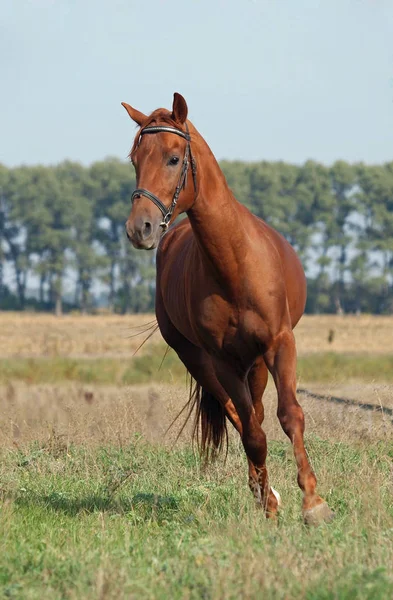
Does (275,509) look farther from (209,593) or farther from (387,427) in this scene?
(387,427)

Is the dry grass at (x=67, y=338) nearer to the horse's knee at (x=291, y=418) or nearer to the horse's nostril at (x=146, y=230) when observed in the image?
the horse's knee at (x=291, y=418)

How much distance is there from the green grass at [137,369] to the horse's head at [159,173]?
17.5 m

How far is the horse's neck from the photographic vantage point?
6320 mm

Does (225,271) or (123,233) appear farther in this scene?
(123,233)

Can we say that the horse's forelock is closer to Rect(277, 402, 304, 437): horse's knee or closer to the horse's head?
the horse's head

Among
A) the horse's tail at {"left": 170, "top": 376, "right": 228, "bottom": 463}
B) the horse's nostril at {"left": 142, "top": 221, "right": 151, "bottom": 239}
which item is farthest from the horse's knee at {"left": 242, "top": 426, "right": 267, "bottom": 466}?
the horse's nostril at {"left": 142, "top": 221, "right": 151, "bottom": 239}

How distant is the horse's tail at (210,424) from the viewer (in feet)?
27.6

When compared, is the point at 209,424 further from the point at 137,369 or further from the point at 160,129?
the point at 137,369

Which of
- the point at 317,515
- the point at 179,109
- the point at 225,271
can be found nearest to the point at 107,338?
the point at 225,271

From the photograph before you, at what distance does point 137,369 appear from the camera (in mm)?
26312

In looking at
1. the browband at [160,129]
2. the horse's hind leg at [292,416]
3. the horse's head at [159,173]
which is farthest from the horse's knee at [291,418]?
the browband at [160,129]

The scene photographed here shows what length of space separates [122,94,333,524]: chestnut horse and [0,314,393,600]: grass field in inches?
20.2

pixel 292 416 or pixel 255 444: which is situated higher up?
pixel 292 416

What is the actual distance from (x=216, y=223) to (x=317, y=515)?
6.42 feet
